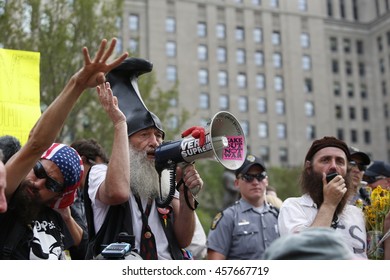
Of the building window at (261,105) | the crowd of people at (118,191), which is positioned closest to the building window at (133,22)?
the building window at (261,105)

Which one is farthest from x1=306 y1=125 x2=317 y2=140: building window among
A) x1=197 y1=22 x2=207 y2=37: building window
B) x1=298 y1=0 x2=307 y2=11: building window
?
x1=197 y1=22 x2=207 y2=37: building window

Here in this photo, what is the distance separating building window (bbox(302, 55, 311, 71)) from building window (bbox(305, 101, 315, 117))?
3.68m

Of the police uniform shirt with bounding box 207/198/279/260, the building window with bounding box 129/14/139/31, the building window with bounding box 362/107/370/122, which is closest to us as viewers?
the police uniform shirt with bounding box 207/198/279/260

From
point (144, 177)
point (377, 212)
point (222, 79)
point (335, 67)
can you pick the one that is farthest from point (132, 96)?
point (335, 67)

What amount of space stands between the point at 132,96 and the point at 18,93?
1.22m

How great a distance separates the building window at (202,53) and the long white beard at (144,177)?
192 feet

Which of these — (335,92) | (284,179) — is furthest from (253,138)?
(284,179)

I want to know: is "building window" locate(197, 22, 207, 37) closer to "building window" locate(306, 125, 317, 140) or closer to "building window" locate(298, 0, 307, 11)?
"building window" locate(298, 0, 307, 11)

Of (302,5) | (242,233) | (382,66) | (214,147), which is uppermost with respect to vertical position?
(302,5)

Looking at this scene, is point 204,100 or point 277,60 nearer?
point 204,100

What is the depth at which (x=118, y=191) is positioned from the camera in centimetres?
385

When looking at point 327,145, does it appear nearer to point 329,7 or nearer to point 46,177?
point 46,177

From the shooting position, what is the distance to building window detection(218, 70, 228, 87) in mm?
62612

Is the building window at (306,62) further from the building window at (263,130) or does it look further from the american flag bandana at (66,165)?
the american flag bandana at (66,165)
